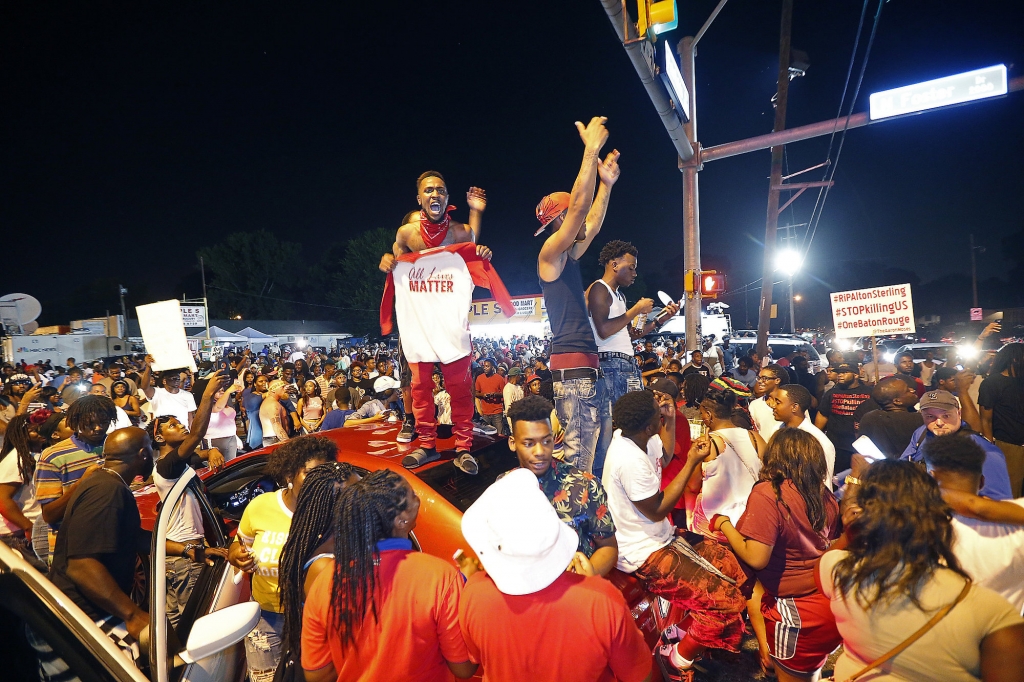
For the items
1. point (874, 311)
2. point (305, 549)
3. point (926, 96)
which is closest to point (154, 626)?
point (305, 549)

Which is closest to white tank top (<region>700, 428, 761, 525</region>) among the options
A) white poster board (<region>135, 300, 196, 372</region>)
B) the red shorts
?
the red shorts

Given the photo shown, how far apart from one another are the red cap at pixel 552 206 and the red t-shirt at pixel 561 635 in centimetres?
225

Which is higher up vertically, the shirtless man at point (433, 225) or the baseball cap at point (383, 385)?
the shirtless man at point (433, 225)

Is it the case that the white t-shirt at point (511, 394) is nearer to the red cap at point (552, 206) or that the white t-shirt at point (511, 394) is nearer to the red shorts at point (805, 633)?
the red cap at point (552, 206)

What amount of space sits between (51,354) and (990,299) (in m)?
81.1

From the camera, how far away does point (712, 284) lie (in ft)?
32.5

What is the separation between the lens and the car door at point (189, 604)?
1.94m

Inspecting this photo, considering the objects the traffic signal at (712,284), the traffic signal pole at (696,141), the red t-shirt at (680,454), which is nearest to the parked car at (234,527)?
the red t-shirt at (680,454)

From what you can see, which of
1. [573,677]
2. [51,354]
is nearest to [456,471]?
[573,677]

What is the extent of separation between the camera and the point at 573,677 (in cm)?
170

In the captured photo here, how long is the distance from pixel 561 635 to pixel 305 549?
1.18 metres

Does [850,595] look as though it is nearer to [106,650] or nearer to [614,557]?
[614,557]

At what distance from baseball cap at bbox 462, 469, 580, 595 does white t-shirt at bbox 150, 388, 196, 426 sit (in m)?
6.30

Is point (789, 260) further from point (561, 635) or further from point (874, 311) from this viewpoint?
point (561, 635)
